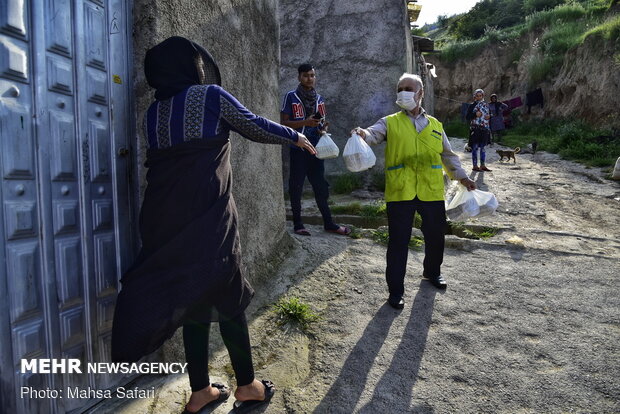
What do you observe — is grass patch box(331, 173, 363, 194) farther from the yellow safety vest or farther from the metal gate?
the metal gate

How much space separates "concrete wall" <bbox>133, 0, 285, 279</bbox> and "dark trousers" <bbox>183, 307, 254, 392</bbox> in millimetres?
840

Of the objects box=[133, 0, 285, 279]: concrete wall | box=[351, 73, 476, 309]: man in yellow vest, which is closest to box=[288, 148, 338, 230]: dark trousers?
box=[133, 0, 285, 279]: concrete wall

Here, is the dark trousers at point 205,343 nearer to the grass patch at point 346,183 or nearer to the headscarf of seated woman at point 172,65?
the headscarf of seated woman at point 172,65

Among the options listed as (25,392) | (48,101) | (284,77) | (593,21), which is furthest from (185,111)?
(593,21)

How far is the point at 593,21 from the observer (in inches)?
742

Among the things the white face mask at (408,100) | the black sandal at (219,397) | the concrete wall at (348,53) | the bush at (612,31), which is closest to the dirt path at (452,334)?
the black sandal at (219,397)

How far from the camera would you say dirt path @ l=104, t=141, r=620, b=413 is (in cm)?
215

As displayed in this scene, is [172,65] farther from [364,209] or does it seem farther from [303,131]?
[364,209]

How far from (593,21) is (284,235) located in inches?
839

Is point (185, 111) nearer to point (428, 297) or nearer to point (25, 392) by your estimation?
point (25, 392)

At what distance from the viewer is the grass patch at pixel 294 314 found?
288 cm

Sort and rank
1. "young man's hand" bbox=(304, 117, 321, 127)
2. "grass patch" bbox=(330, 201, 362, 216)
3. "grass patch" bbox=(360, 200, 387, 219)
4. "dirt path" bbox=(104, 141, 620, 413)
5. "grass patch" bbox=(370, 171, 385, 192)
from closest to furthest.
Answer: "dirt path" bbox=(104, 141, 620, 413), "young man's hand" bbox=(304, 117, 321, 127), "grass patch" bbox=(360, 200, 387, 219), "grass patch" bbox=(330, 201, 362, 216), "grass patch" bbox=(370, 171, 385, 192)

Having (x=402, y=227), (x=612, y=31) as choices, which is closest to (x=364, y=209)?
(x=402, y=227)

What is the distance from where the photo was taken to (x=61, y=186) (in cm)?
190
